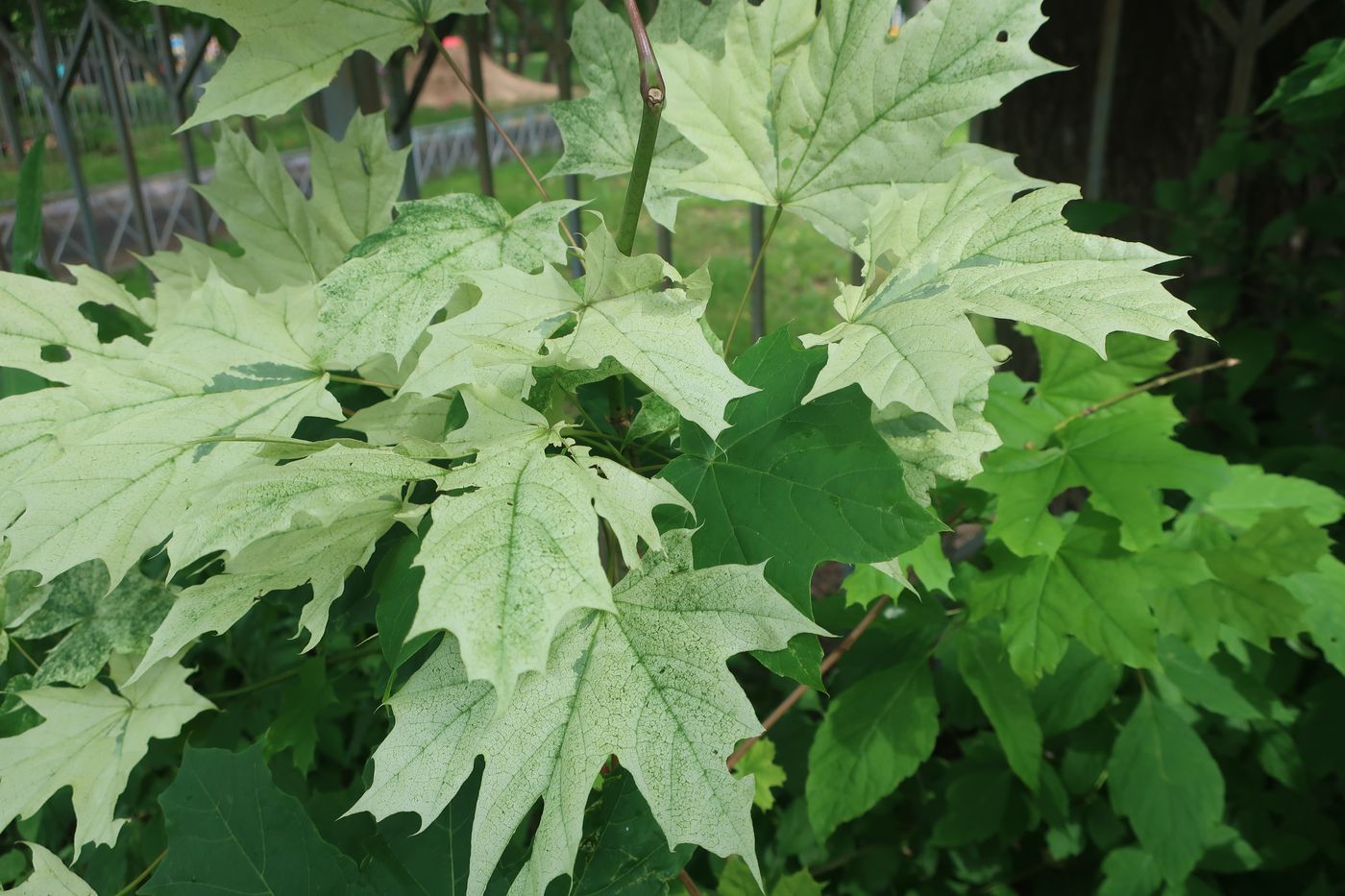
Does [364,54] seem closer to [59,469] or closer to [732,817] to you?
[59,469]

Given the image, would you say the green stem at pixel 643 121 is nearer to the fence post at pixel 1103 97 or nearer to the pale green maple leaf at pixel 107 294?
the pale green maple leaf at pixel 107 294

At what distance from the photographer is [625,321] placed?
23.6 inches

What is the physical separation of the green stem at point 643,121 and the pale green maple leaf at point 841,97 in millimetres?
54

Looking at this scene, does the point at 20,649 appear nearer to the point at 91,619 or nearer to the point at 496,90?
the point at 91,619

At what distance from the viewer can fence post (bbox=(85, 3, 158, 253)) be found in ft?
7.78

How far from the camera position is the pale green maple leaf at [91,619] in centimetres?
84

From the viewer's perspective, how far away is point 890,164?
27.9 inches

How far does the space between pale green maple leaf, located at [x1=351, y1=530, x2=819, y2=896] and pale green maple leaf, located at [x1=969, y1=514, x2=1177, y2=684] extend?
560 millimetres

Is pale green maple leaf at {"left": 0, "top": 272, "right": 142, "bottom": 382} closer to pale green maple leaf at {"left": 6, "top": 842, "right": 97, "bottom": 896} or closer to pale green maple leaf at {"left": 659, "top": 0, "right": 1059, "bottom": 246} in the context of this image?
pale green maple leaf at {"left": 6, "top": 842, "right": 97, "bottom": 896}

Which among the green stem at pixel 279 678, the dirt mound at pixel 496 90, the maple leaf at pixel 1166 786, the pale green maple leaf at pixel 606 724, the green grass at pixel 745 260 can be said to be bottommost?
the dirt mound at pixel 496 90

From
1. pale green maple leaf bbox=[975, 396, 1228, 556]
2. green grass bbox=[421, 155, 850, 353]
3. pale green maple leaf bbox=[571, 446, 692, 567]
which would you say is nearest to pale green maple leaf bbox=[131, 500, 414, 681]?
pale green maple leaf bbox=[571, 446, 692, 567]

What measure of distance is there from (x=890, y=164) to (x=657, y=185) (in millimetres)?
198

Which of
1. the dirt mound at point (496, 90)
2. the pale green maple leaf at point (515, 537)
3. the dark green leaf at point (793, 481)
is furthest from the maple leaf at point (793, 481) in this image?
the dirt mound at point (496, 90)

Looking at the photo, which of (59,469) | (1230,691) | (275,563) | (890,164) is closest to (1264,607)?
(1230,691)
